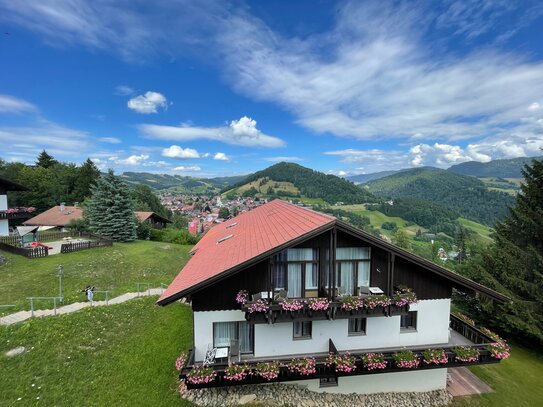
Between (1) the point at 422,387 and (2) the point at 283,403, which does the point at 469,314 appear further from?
(2) the point at 283,403

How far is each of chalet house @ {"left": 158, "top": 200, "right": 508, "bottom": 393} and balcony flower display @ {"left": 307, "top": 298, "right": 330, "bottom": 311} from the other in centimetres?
4

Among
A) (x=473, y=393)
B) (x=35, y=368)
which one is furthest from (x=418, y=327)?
(x=35, y=368)

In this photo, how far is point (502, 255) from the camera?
2039 cm

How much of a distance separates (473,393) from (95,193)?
138ft

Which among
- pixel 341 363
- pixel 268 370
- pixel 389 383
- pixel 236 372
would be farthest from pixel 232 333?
pixel 389 383

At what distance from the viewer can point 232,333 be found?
1116cm

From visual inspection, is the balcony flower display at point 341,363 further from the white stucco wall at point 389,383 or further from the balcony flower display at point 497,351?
the balcony flower display at point 497,351

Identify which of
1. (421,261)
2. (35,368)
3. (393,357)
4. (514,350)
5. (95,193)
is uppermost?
(95,193)

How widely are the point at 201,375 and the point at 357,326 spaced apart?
689 cm

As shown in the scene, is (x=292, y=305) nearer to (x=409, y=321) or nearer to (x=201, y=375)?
(x=201, y=375)

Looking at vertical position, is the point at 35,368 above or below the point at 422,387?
above

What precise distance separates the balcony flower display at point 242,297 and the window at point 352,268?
4.00m

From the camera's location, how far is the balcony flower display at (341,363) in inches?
399

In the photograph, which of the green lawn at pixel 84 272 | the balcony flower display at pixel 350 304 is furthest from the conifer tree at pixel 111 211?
the balcony flower display at pixel 350 304
